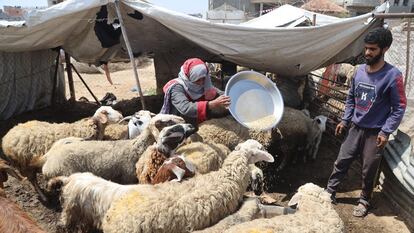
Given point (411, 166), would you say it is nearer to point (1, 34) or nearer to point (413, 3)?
point (1, 34)

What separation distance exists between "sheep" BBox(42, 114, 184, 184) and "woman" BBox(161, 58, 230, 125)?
248mm

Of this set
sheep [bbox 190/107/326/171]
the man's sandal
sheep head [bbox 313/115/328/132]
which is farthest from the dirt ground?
sheep head [bbox 313/115/328/132]

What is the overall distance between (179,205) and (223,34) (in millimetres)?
3516

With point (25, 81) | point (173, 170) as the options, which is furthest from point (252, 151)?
point (25, 81)

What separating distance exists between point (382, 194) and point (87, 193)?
162 inches

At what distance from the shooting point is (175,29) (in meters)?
6.17

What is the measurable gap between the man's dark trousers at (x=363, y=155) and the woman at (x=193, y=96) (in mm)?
1701

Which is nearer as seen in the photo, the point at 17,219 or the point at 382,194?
the point at 17,219

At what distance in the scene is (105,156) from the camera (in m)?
4.85

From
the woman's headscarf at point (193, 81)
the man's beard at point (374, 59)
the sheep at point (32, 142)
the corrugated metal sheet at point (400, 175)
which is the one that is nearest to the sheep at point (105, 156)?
the sheep at point (32, 142)

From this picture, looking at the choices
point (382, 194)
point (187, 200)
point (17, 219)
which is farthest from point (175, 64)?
point (17, 219)

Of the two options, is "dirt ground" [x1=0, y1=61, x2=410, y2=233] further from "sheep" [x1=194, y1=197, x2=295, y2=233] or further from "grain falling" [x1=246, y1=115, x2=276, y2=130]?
"sheep" [x1=194, y1=197, x2=295, y2=233]

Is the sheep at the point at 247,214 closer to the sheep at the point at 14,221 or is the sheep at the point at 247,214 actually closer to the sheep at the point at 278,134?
the sheep at the point at 14,221

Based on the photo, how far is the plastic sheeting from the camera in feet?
27.8
